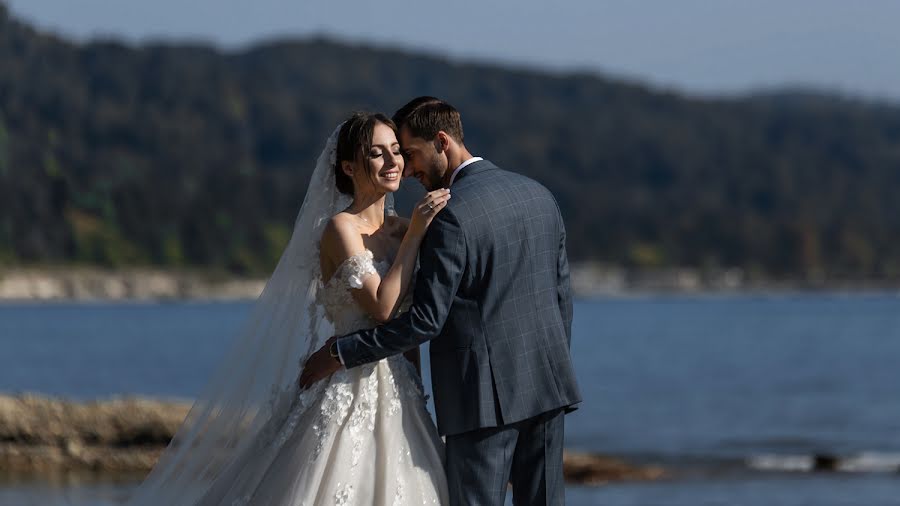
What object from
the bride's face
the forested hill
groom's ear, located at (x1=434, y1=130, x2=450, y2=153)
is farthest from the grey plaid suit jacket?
the forested hill

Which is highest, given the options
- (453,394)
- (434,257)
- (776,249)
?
(434,257)

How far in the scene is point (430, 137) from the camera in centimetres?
507

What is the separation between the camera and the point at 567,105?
565 ft

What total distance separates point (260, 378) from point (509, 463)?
3.84 ft

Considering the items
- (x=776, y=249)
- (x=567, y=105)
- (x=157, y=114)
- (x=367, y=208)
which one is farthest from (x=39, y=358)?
(x=567, y=105)

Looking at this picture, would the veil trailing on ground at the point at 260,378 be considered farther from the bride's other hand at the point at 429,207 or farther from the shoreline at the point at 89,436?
the shoreline at the point at 89,436

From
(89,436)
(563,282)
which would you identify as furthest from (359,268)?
(89,436)

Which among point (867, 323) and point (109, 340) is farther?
point (867, 323)

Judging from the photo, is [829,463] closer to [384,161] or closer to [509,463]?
[509,463]

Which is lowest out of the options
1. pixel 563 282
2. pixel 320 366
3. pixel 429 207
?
pixel 320 366

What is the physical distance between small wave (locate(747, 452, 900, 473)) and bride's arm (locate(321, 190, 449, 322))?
13342mm

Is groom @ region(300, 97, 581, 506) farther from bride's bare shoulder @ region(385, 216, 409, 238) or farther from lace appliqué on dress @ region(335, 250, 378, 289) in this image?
bride's bare shoulder @ region(385, 216, 409, 238)

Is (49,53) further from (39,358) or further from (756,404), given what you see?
(756,404)

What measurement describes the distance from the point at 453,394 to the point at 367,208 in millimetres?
771
